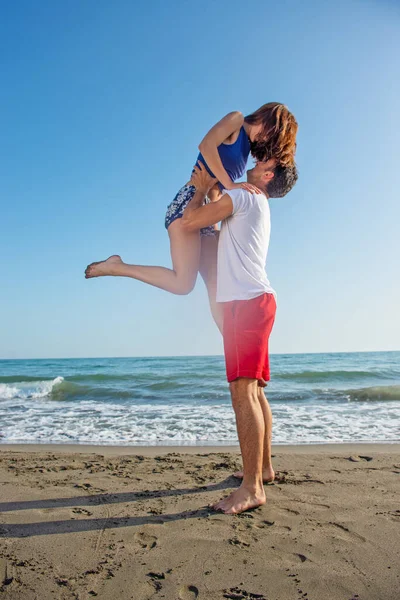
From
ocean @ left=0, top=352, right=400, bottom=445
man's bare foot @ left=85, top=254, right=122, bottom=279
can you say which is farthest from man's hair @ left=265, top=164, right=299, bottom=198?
ocean @ left=0, top=352, right=400, bottom=445

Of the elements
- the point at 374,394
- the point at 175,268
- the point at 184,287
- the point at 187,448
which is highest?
the point at 175,268

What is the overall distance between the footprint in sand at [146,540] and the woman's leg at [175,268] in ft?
4.88

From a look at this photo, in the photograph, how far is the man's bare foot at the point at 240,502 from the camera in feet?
7.89

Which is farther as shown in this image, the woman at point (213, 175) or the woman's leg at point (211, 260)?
the woman's leg at point (211, 260)

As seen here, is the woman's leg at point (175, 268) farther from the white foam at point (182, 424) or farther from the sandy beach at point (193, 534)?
the white foam at point (182, 424)

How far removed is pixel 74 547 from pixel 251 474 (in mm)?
987

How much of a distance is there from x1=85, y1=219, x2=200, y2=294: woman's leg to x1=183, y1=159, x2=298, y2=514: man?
0.15m

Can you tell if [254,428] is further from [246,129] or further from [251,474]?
[246,129]

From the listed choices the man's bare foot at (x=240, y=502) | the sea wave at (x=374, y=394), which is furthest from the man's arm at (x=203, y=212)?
the sea wave at (x=374, y=394)

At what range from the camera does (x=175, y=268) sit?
3.06 meters

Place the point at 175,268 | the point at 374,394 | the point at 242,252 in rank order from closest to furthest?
the point at 242,252 → the point at 175,268 → the point at 374,394

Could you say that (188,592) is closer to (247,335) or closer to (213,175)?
(247,335)

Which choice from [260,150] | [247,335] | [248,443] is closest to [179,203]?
[260,150]

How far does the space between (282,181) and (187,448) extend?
2995 mm
